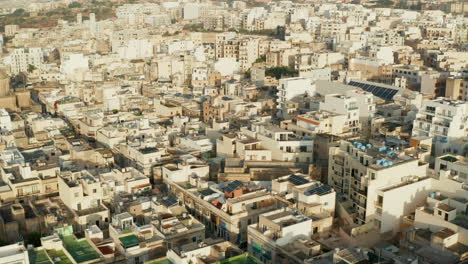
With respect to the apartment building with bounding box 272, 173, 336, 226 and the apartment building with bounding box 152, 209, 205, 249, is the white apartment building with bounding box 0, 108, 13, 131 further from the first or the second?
the apartment building with bounding box 272, 173, 336, 226

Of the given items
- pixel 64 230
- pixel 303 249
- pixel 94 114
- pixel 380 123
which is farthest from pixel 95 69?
pixel 303 249

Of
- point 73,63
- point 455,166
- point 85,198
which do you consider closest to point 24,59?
point 73,63

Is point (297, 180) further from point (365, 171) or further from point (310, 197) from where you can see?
point (365, 171)

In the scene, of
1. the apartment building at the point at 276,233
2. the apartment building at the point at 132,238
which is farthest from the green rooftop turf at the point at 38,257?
the apartment building at the point at 276,233

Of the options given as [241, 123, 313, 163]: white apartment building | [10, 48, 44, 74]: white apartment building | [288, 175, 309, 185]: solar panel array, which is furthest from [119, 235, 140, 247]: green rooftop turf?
[10, 48, 44, 74]: white apartment building

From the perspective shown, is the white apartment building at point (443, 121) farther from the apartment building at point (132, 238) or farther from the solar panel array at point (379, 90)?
the apartment building at point (132, 238)

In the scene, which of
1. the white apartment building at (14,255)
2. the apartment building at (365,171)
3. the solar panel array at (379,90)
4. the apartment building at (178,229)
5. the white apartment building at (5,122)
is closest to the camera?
the white apartment building at (14,255)

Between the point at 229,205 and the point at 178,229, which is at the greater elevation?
the point at 229,205
